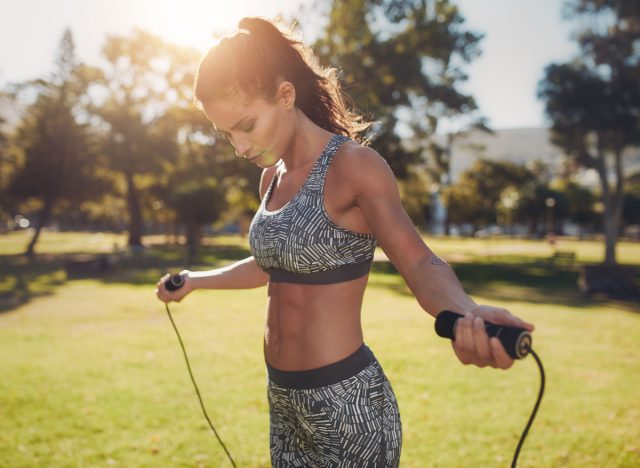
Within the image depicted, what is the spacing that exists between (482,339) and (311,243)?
782mm

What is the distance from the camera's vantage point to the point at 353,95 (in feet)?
58.6

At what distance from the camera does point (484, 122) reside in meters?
39.8

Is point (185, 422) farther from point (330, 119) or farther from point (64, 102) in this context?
point (64, 102)

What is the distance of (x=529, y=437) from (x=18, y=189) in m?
42.7

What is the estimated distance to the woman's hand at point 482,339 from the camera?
4.45 ft

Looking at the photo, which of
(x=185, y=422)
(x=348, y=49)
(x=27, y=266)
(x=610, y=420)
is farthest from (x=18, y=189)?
(x=610, y=420)

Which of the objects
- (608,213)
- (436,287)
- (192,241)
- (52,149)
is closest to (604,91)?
(608,213)

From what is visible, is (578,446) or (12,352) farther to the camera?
(12,352)

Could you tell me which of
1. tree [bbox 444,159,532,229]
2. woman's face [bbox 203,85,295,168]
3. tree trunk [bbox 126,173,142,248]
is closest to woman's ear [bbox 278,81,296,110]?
woman's face [bbox 203,85,295,168]

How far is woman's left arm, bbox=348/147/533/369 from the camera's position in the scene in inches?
54.4

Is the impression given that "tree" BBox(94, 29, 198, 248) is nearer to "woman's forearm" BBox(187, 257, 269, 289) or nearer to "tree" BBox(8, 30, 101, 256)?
"tree" BBox(8, 30, 101, 256)

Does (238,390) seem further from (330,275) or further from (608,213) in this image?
(608,213)

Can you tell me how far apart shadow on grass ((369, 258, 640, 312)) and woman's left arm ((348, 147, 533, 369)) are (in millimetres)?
16425

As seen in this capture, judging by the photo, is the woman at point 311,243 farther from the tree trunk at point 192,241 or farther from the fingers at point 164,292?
the tree trunk at point 192,241
